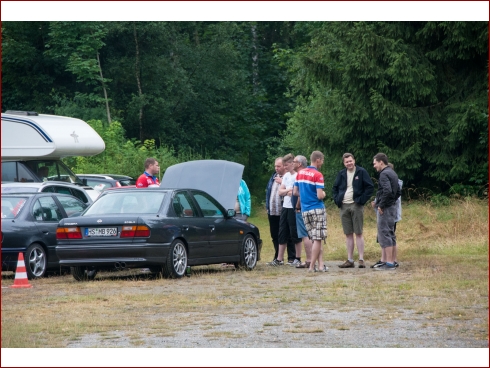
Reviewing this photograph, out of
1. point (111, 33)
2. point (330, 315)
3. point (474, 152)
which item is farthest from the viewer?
point (111, 33)

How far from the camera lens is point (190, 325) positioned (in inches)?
384

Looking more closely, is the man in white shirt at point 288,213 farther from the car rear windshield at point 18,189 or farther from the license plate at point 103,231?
the car rear windshield at point 18,189

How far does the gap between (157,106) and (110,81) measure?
3.13m

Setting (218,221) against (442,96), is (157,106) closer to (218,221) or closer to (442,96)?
(442,96)

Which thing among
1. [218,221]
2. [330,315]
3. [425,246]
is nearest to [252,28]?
[425,246]

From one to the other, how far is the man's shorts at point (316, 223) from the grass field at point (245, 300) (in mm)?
638

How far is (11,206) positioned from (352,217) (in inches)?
223

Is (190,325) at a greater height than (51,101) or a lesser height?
lesser

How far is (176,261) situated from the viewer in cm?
1479

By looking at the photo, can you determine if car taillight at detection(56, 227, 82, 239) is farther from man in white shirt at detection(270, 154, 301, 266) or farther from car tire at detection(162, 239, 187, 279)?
man in white shirt at detection(270, 154, 301, 266)

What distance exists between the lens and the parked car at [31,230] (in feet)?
50.2

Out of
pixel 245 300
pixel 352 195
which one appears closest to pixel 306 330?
pixel 245 300

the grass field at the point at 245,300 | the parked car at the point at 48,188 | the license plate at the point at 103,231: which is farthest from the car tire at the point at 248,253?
the parked car at the point at 48,188

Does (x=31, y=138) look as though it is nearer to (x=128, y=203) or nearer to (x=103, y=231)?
(x=128, y=203)
